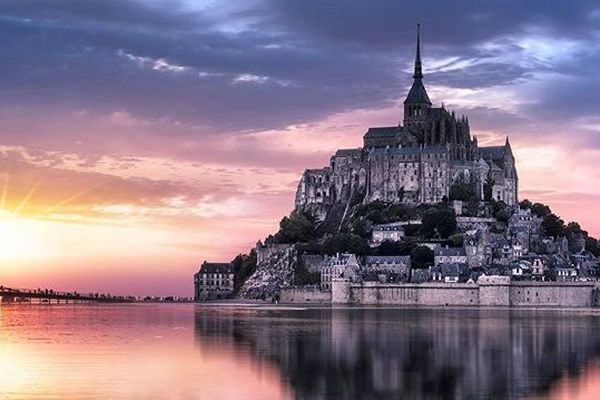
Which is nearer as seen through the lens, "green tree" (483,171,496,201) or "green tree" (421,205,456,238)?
"green tree" (421,205,456,238)

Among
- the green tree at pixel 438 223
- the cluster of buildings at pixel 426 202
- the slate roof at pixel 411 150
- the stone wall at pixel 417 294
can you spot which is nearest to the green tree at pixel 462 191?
the cluster of buildings at pixel 426 202

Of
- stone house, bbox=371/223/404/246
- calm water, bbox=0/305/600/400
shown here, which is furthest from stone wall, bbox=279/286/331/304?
calm water, bbox=0/305/600/400

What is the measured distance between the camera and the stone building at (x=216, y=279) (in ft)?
429

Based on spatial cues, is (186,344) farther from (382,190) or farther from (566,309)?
(382,190)

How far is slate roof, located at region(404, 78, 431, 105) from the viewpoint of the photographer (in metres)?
130

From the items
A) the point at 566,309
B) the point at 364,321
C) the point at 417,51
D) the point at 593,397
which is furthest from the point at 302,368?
the point at 417,51

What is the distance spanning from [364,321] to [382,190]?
173ft

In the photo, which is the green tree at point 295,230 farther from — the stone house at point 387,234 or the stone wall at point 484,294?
the stone wall at point 484,294

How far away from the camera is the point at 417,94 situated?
131000 millimetres

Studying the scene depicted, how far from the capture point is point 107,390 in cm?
3203

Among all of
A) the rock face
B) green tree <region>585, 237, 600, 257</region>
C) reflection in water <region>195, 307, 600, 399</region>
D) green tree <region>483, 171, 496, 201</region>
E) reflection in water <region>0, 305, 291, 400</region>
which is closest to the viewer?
reflection in water <region>0, 305, 291, 400</region>

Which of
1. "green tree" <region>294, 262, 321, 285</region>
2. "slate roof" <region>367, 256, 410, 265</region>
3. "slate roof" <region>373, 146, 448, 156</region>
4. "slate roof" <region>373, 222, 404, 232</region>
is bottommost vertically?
"green tree" <region>294, 262, 321, 285</region>

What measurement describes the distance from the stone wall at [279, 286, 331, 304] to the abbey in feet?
51.3

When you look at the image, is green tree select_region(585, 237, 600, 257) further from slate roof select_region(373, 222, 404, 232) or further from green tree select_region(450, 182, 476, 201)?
slate roof select_region(373, 222, 404, 232)
